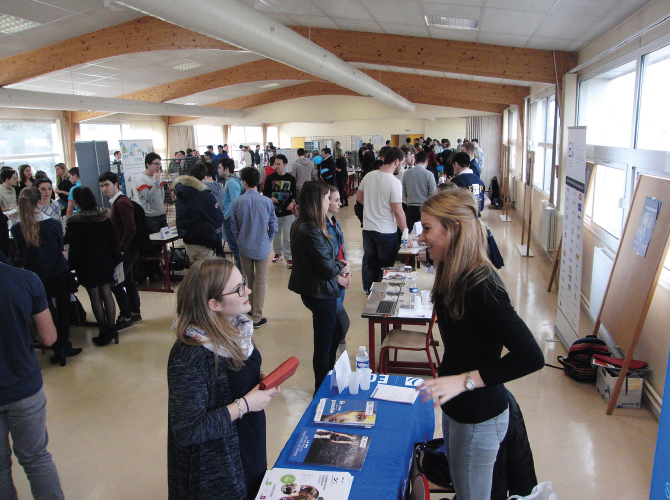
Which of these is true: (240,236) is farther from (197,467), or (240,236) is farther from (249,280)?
(197,467)

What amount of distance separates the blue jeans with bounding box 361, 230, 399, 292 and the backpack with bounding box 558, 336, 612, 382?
6.13 ft

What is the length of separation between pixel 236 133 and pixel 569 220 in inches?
748

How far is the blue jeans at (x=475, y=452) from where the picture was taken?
1577mm

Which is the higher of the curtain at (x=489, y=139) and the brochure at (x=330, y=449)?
the curtain at (x=489, y=139)

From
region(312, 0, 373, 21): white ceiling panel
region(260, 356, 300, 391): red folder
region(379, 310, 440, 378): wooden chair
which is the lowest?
region(379, 310, 440, 378): wooden chair

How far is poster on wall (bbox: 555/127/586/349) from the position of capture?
157 inches

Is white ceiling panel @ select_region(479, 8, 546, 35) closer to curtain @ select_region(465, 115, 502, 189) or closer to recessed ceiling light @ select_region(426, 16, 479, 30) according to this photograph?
recessed ceiling light @ select_region(426, 16, 479, 30)

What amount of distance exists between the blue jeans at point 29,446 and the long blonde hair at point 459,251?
180 centimetres

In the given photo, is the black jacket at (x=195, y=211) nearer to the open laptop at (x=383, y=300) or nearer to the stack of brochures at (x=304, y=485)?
the open laptop at (x=383, y=300)

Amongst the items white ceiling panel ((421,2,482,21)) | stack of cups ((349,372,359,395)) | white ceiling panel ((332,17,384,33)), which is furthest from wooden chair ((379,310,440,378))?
Result: white ceiling panel ((332,17,384,33))

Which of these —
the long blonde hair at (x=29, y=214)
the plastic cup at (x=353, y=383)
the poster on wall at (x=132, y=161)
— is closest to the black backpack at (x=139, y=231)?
the long blonde hair at (x=29, y=214)

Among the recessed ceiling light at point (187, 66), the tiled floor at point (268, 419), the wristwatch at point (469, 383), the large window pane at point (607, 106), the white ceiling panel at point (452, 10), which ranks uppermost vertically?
the recessed ceiling light at point (187, 66)

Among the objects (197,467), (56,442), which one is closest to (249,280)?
(56,442)

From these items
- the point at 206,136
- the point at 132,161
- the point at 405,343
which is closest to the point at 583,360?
the point at 405,343
